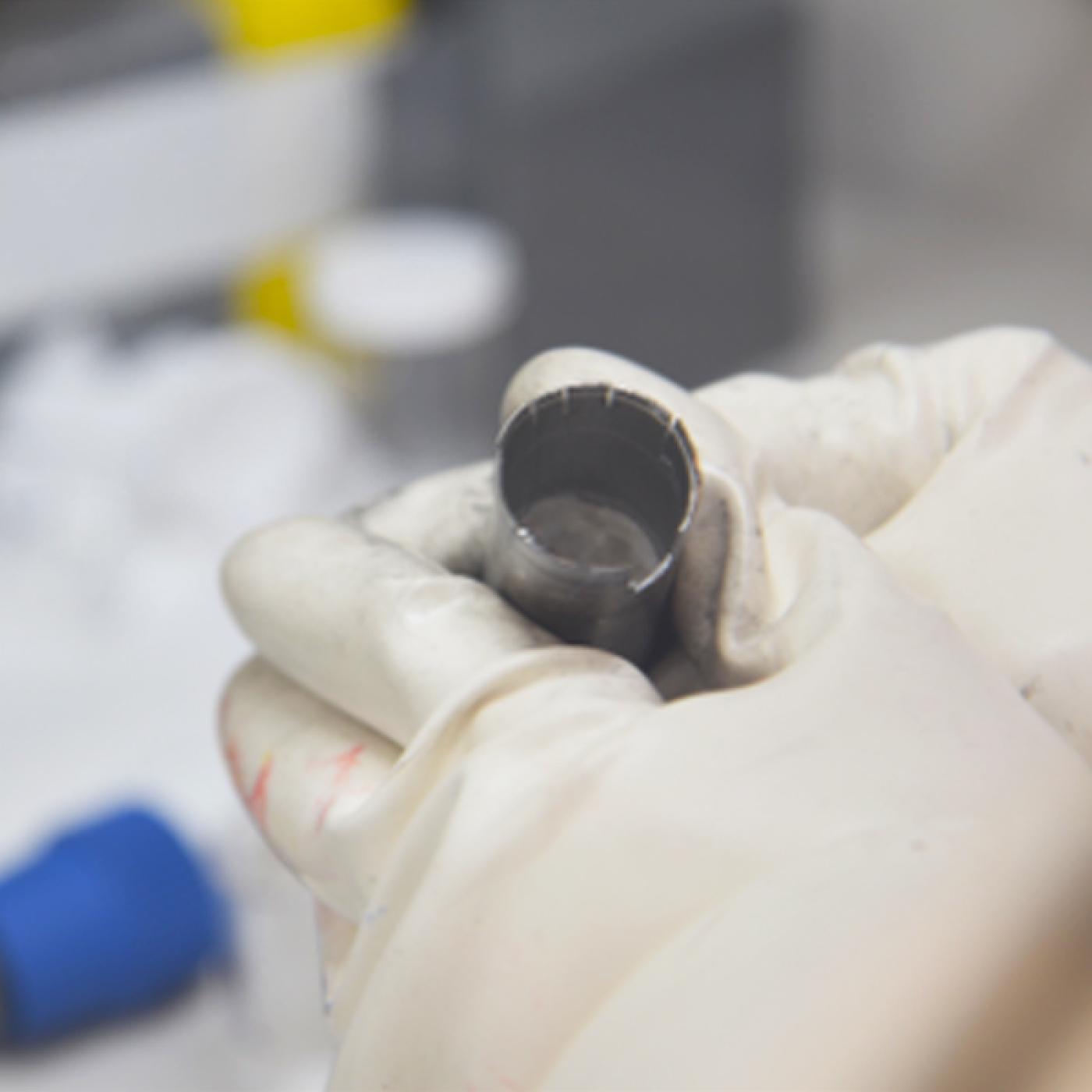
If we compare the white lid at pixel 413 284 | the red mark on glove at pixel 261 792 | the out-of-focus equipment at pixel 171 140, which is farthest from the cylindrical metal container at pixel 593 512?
the out-of-focus equipment at pixel 171 140

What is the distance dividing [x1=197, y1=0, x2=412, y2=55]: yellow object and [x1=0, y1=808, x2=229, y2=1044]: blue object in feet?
4.42

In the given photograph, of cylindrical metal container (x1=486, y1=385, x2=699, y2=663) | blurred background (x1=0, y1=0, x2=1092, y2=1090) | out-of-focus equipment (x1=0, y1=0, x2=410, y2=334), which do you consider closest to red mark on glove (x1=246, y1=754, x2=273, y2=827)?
cylindrical metal container (x1=486, y1=385, x2=699, y2=663)

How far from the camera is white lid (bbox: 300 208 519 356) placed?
1.96 meters

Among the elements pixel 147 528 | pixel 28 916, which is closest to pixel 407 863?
pixel 28 916

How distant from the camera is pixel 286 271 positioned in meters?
2.26

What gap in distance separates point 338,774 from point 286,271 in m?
1.83

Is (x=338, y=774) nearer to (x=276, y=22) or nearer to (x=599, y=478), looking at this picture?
(x=599, y=478)

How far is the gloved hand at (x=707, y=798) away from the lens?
449 millimetres

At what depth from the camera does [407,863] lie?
49cm

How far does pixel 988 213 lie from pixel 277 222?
5.67ft

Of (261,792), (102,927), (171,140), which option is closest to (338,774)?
(261,792)

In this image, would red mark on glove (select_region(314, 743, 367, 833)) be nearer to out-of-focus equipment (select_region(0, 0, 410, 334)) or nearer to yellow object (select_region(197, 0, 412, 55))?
out-of-focus equipment (select_region(0, 0, 410, 334))

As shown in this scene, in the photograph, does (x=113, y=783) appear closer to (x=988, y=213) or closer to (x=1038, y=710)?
(x=1038, y=710)

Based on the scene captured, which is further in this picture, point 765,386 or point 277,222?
→ point 277,222
